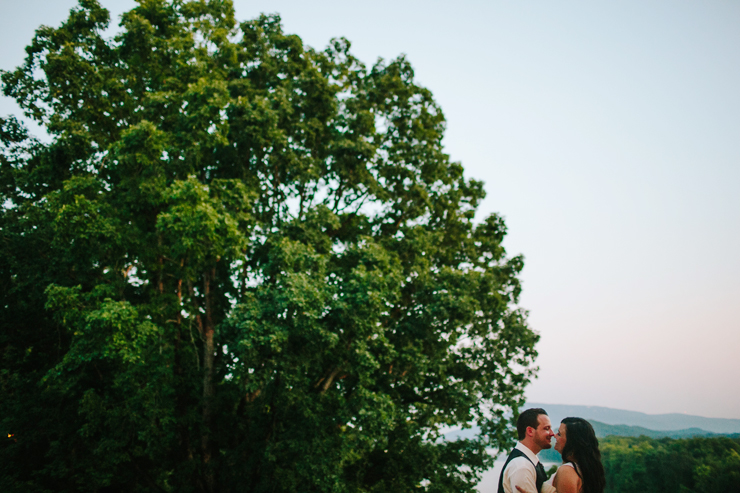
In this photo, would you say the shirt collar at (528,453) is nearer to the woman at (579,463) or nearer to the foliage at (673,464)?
the woman at (579,463)

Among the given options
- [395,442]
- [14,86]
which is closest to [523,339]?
[395,442]

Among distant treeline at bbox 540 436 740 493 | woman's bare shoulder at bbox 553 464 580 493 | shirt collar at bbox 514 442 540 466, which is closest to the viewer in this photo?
woman's bare shoulder at bbox 553 464 580 493

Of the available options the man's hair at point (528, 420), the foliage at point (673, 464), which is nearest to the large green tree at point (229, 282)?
the man's hair at point (528, 420)

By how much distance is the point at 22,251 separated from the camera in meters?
10.1

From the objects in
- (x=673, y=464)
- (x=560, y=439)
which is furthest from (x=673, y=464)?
(x=560, y=439)

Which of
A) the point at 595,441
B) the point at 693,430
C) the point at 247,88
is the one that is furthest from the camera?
the point at 693,430

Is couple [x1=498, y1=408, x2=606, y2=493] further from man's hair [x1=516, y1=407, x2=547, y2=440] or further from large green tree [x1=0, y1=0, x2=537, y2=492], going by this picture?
large green tree [x1=0, y1=0, x2=537, y2=492]

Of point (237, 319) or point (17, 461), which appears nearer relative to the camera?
point (237, 319)

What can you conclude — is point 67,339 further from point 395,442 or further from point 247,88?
point 395,442

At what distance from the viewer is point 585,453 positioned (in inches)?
111

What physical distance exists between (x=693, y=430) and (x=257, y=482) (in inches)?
1475

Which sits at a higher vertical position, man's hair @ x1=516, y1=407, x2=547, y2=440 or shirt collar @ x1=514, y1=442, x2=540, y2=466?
man's hair @ x1=516, y1=407, x2=547, y2=440

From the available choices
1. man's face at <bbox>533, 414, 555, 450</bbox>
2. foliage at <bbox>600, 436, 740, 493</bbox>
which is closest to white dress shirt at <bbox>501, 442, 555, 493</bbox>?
man's face at <bbox>533, 414, 555, 450</bbox>

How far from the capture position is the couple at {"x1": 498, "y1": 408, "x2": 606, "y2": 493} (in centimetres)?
274
